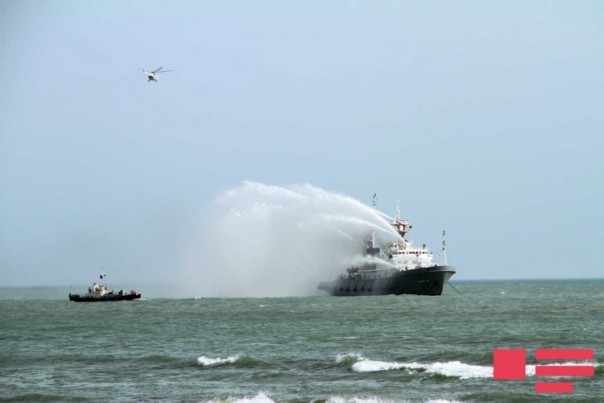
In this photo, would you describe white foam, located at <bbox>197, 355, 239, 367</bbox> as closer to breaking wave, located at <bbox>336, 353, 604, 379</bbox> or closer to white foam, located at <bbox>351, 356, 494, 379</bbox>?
breaking wave, located at <bbox>336, 353, 604, 379</bbox>

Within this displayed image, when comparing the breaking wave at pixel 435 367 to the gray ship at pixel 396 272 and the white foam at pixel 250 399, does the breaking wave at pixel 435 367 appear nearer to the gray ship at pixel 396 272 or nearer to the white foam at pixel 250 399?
the white foam at pixel 250 399

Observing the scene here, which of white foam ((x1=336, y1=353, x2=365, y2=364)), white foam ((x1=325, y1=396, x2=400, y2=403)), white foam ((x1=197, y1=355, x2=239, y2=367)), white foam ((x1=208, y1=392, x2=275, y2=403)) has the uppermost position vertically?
white foam ((x1=336, y1=353, x2=365, y2=364))

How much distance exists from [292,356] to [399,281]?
240ft

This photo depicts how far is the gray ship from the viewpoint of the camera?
123m

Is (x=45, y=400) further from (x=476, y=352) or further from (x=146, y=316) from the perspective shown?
(x=146, y=316)

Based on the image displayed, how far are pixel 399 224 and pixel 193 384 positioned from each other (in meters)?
93.0

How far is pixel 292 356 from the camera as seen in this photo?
52906 mm

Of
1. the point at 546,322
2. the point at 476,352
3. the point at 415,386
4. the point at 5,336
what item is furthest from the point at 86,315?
the point at 415,386

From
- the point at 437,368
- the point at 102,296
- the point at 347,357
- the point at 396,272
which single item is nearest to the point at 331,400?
A: the point at 437,368

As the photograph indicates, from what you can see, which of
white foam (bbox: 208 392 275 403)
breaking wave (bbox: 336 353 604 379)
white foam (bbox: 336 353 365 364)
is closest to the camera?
white foam (bbox: 208 392 275 403)

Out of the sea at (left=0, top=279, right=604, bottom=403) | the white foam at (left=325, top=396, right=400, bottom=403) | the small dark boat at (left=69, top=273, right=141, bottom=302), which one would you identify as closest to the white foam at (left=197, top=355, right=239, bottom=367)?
the sea at (left=0, top=279, right=604, bottom=403)

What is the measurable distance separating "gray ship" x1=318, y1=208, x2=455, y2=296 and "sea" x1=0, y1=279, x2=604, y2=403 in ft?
105

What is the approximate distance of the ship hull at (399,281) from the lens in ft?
401

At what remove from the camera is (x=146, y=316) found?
93062 mm
